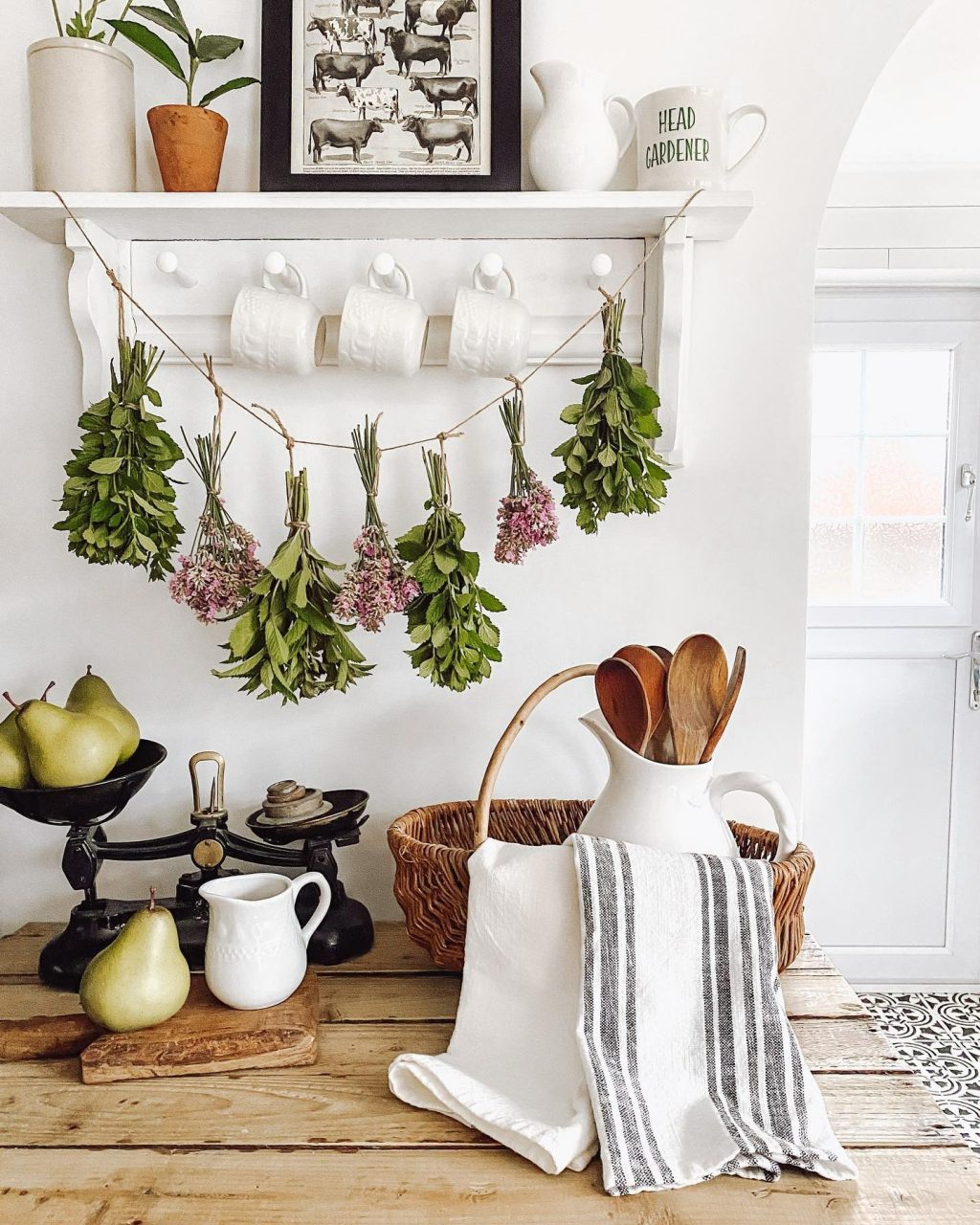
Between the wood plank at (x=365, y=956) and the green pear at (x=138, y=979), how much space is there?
202mm

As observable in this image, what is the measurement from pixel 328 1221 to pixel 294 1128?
0.11 metres

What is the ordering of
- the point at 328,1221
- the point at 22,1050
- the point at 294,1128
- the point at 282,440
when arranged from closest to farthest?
the point at 328,1221 → the point at 294,1128 → the point at 22,1050 → the point at 282,440

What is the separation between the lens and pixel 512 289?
113cm

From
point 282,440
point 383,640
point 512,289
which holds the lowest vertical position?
point 383,640

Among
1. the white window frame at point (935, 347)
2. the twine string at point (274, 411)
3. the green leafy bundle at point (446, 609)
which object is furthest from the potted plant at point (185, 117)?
the white window frame at point (935, 347)

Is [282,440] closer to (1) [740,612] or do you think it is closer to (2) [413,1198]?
(1) [740,612]

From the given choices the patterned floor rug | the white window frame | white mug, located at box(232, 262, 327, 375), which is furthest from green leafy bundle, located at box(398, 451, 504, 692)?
the white window frame

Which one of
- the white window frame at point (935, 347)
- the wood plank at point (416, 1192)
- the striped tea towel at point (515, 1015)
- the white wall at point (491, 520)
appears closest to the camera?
the wood plank at point (416, 1192)

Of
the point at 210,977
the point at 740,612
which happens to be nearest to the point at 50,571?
the point at 210,977

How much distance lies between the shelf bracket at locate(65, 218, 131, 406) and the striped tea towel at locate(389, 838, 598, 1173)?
2.30ft

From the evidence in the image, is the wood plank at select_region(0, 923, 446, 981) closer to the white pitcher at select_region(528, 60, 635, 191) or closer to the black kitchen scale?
the black kitchen scale

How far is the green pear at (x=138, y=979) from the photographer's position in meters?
0.89

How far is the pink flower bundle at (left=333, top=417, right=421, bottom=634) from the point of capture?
1.03 meters

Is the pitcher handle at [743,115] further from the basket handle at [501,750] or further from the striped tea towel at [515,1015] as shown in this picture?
the striped tea towel at [515,1015]
